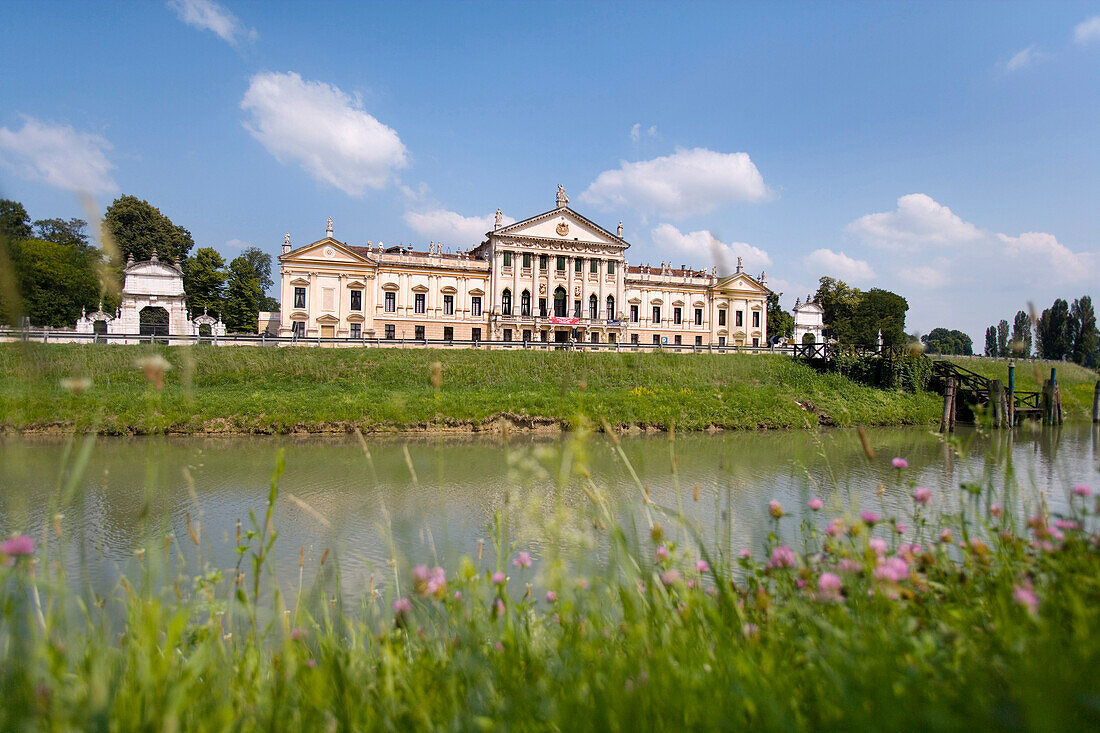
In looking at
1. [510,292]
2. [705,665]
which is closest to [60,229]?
[510,292]

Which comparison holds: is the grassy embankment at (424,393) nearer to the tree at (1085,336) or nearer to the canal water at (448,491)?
the canal water at (448,491)

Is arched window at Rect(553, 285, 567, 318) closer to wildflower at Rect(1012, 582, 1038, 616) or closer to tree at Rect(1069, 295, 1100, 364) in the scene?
tree at Rect(1069, 295, 1100, 364)

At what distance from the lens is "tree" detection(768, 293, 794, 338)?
59719 mm

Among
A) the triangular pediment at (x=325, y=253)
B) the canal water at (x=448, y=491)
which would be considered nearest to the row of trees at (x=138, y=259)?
the triangular pediment at (x=325, y=253)

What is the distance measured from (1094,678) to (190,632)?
351 centimetres

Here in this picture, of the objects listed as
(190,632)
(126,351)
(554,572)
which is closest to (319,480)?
(190,632)

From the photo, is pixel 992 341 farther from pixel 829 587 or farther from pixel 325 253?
pixel 325 253

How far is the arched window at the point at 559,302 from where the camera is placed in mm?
49125

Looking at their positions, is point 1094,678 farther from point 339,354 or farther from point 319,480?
point 339,354

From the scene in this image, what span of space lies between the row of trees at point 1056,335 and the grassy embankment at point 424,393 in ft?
18.3

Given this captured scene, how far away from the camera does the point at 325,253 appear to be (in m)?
44.4

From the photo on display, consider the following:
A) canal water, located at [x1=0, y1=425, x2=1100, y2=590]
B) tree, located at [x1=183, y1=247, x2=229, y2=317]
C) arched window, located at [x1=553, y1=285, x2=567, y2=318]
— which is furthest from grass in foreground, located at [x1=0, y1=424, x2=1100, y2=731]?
tree, located at [x1=183, y1=247, x2=229, y2=317]

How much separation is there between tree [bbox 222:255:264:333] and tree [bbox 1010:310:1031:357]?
186 ft

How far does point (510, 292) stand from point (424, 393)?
2955cm
